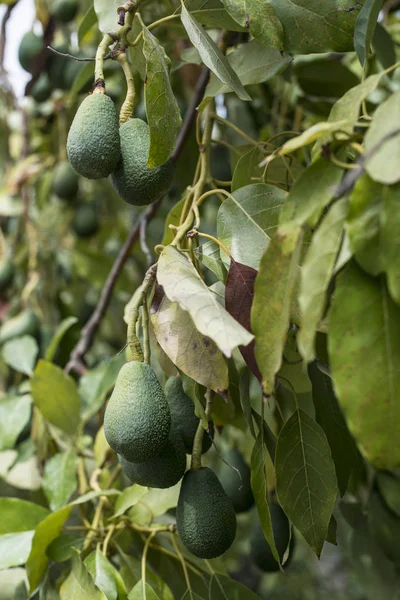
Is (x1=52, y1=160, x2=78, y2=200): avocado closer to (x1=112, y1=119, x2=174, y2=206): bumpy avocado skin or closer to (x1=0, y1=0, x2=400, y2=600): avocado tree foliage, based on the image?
(x1=0, y1=0, x2=400, y2=600): avocado tree foliage

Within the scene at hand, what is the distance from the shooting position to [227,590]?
866 mm

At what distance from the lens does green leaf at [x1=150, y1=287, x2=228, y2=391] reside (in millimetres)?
637

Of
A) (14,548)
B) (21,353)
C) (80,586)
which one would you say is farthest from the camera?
(21,353)

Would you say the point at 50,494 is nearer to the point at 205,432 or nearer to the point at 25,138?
the point at 205,432

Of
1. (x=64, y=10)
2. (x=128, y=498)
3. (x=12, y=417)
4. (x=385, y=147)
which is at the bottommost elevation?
(x=12, y=417)

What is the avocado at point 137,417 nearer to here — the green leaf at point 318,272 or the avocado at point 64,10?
the green leaf at point 318,272

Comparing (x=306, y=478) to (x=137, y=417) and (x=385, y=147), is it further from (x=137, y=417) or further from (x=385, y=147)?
(x=385, y=147)

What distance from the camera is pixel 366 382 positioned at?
1.54 feet

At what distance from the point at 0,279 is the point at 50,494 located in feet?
2.39

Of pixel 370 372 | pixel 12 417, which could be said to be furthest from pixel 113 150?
pixel 12 417

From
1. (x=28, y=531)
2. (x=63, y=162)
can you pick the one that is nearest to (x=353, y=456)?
(x=28, y=531)

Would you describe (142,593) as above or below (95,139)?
below

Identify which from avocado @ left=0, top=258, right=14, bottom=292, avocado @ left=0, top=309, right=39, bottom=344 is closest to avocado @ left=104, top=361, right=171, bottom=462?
avocado @ left=0, top=309, right=39, bottom=344

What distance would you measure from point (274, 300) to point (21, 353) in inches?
38.7
